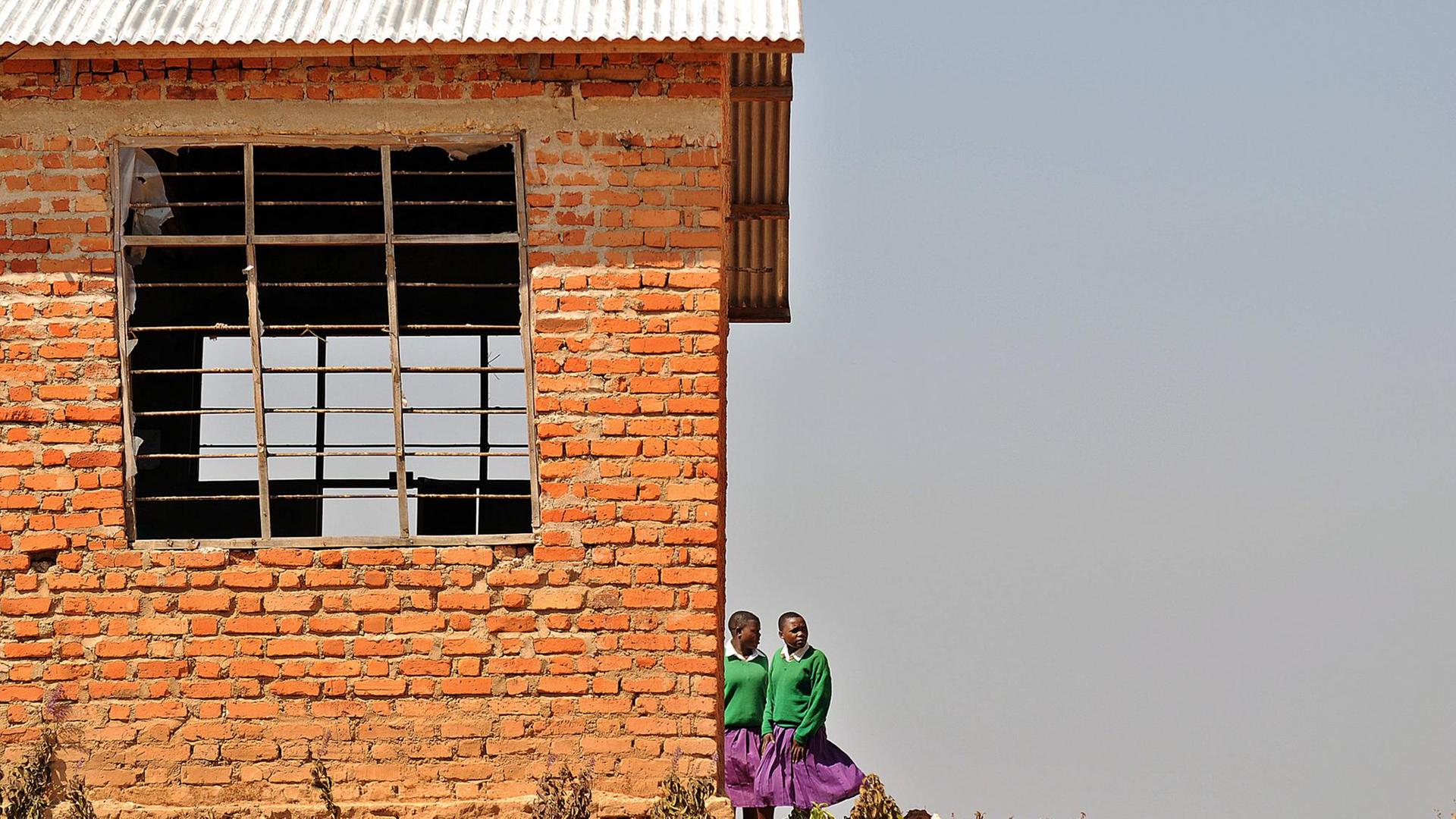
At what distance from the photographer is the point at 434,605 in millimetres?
6562

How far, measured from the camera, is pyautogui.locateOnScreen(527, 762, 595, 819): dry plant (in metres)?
6.34

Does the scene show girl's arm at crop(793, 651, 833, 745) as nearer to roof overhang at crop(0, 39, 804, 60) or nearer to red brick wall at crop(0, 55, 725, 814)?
red brick wall at crop(0, 55, 725, 814)

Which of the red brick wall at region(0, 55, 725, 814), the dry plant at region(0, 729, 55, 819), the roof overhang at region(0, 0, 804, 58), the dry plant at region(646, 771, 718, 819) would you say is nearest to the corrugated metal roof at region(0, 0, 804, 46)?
the roof overhang at region(0, 0, 804, 58)

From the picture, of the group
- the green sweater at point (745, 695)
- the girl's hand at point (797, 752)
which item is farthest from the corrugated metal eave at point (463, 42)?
the girl's hand at point (797, 752)

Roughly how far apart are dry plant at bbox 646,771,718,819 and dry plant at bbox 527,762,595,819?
0.29m

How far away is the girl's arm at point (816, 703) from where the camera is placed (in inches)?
305

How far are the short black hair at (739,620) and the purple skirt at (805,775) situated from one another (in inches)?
21.3

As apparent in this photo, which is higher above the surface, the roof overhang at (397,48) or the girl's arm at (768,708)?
the roof overhang at (397,48)

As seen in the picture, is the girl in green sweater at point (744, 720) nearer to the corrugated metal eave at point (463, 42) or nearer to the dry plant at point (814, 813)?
the dry plant at point (814, 813)

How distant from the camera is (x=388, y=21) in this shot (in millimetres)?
6590

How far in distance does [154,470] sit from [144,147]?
3.10m

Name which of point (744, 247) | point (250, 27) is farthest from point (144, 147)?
point (744, 247)

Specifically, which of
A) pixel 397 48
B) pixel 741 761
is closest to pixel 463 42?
pixel 397 48

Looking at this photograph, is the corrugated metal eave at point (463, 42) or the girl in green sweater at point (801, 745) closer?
the corrugated metal eave at point (463, 42)
